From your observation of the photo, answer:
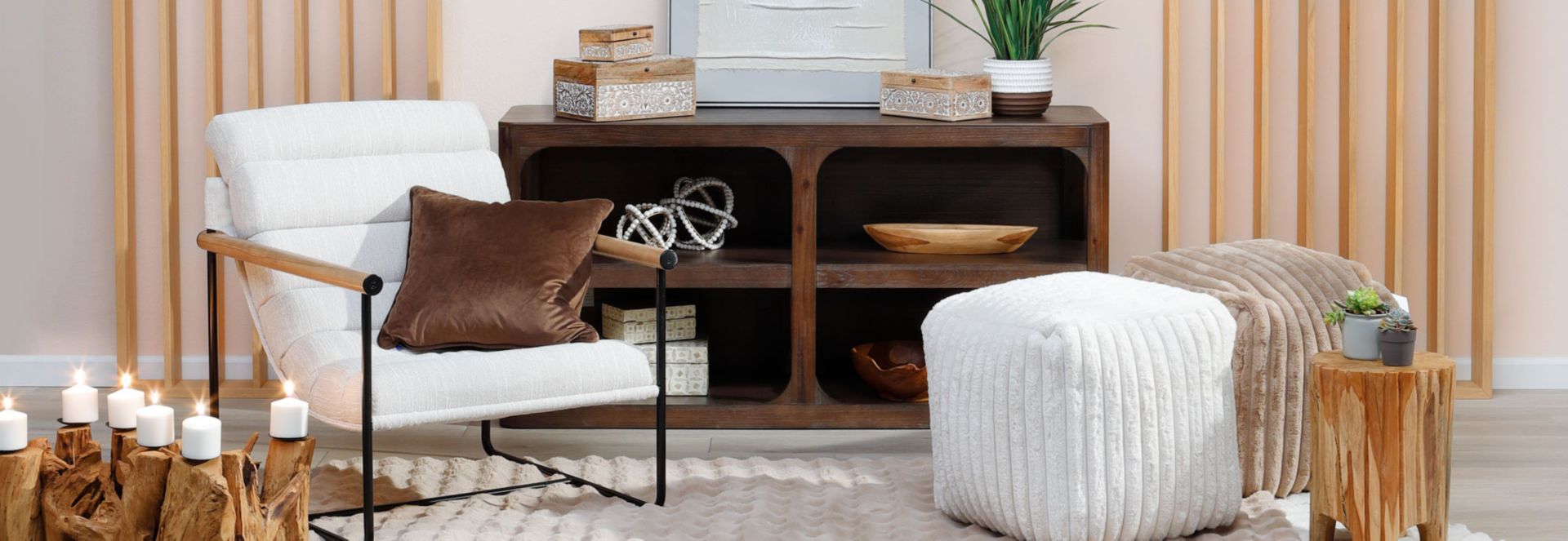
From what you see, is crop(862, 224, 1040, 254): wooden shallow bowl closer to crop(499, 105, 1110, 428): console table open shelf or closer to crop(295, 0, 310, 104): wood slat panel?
crop(499, 105, 1110, 428): console table open shelf

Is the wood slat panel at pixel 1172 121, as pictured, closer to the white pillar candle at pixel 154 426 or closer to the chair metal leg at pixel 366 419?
the chair metal leg at pixel 366 419

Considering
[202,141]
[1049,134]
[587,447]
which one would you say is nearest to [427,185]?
[587,447]

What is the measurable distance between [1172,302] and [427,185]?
1472 mm

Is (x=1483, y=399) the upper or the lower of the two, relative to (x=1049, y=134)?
lower

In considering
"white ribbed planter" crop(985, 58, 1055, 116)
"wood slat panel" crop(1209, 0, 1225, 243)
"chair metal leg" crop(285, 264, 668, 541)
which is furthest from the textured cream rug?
"wood slat panel" crop(1209, 0, 1225, 243)

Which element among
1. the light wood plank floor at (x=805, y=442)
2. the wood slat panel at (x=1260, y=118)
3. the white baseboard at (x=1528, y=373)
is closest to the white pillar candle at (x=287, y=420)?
the light wood plank floor at (x=805, y=442)

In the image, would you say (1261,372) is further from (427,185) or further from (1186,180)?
(427,185)

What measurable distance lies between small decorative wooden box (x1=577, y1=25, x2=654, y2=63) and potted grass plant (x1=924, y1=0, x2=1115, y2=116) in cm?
72

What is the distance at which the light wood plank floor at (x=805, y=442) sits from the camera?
3.14m

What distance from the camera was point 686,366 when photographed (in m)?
3.61

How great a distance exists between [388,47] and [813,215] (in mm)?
1157

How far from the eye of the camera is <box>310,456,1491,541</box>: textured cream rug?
2717 millimetres

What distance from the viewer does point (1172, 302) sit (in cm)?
262

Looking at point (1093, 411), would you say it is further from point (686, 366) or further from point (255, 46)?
point (255, 46)
